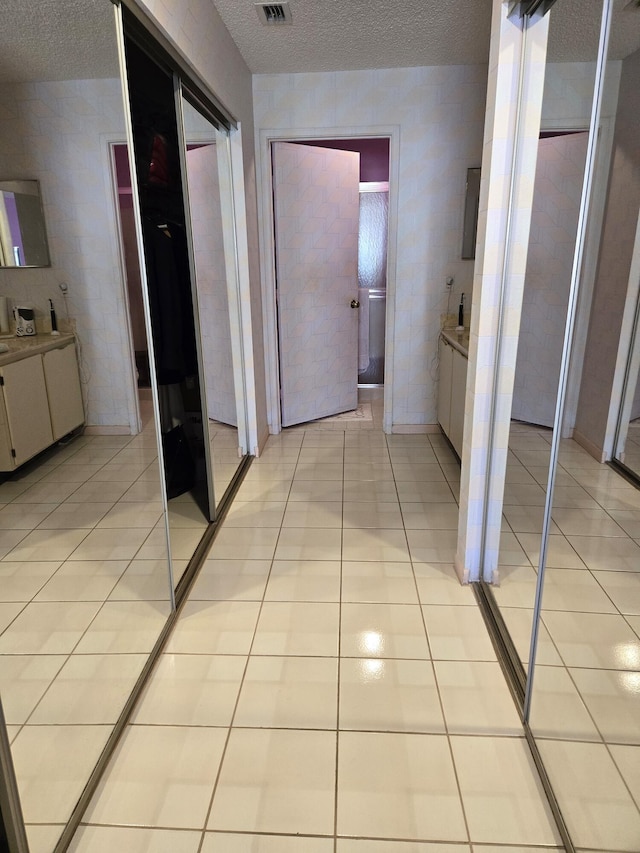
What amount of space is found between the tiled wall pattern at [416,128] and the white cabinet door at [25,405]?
3385 mm

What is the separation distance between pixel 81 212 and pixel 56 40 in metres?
0.37

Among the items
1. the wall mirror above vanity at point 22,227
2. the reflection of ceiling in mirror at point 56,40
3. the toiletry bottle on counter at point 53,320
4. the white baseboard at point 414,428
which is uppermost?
the reflection of ceiling in mirror at point 56,40

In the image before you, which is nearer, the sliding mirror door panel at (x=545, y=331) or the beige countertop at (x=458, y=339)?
the sliding mirror door panel at (x=545, y=331)

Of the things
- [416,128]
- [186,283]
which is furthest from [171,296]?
[416,128]

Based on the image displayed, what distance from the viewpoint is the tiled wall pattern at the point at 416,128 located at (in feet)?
13.1

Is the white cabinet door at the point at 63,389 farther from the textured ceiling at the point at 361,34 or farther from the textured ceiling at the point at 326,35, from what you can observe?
the textured ceiling at the point at 361,34

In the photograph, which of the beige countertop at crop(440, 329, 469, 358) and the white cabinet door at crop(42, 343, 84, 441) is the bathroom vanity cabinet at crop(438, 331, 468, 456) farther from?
the white cabinet door at crop(42, 343, 84, 441)

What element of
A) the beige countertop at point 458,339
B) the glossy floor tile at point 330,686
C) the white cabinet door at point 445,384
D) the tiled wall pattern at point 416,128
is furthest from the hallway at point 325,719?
the tiled wall pattern at point 416,128

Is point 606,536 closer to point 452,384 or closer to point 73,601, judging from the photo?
point 73,601

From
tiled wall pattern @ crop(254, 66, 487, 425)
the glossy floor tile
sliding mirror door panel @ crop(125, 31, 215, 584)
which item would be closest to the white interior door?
tiled wall pattern @ crop(254, 66, 487, 425)

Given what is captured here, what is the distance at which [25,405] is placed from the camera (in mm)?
1276

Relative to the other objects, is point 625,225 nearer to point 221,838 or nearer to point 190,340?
point 221,838

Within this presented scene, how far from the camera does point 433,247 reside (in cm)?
426

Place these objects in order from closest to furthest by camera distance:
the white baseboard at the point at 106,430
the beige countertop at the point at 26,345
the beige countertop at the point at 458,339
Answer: the beige countertop at the point at 26,345 → the white baseboard at the point at 106,430 → the beige countertop at the point at 458,339
